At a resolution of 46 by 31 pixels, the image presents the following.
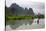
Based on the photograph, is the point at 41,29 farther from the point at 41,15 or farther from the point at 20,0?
the point at 20,0

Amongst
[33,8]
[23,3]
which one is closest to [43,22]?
[33,8]

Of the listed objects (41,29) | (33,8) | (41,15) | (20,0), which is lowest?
(41,29)

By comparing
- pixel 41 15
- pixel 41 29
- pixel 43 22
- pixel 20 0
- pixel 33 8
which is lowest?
pixel 41 29

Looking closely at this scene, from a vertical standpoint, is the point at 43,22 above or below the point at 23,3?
below

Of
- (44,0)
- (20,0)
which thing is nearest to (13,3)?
(20,0)

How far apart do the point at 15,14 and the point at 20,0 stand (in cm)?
21

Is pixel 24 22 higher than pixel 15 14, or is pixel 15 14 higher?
pixel 15 14

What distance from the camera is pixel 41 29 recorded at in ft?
3.95
